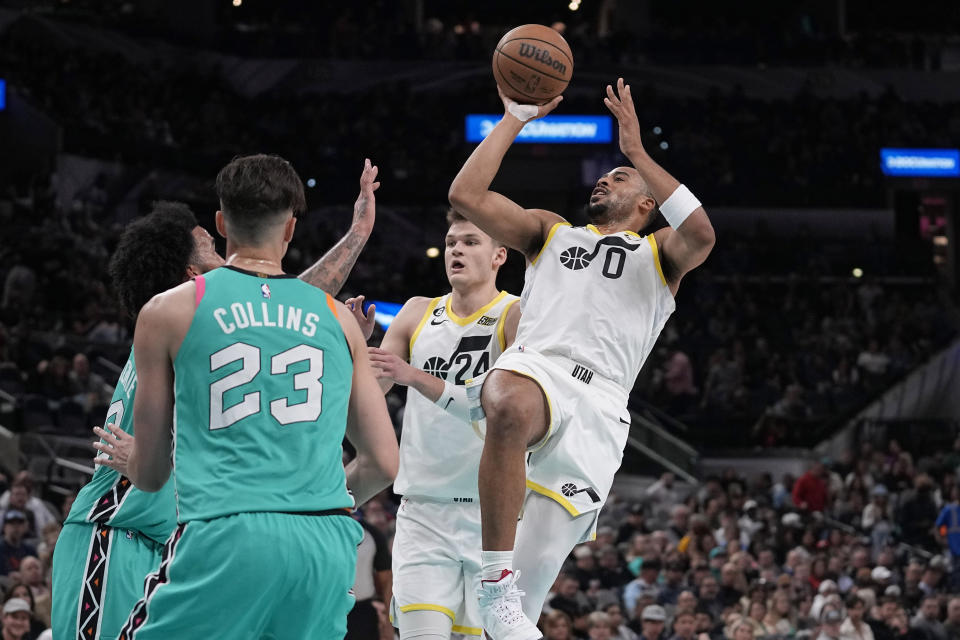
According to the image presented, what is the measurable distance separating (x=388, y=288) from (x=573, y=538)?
22057 millimetres

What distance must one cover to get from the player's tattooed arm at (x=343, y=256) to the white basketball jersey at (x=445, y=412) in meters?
1.58

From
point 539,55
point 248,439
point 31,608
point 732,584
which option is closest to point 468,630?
point 539,55

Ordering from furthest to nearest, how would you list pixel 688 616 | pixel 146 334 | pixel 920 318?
pixel 920 318 < pixel 688 616 < pixel 146 334

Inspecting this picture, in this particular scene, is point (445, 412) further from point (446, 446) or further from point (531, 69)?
point (531, 69)

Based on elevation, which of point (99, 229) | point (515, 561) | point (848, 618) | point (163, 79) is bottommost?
point (848, 618)

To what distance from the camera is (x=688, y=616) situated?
13.4 meters

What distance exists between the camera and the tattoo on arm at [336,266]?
18.5ft

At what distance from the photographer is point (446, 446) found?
7.14 metres

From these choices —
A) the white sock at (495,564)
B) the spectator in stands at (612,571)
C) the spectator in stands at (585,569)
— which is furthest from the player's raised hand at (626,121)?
the spectator in stands at (612,571)

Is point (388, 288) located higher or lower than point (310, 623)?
higher

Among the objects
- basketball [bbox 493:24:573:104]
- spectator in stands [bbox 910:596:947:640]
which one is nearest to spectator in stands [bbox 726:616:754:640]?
spectator in stands [bbox 910:596:947:640]

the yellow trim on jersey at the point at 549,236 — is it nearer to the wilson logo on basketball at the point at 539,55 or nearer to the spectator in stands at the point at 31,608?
the wilson logo on basketball at the point at 539,55

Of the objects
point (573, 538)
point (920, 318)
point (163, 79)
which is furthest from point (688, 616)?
point (163, 79)

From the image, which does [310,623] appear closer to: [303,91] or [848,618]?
[848,618]
